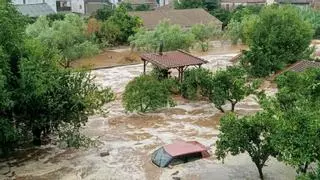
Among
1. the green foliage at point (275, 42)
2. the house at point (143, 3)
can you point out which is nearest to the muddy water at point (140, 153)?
the green foliage at point (275, 42)

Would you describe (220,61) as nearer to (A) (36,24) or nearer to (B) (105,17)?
(A) (36,24)

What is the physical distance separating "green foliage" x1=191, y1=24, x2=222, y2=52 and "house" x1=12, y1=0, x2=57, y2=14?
22.5m

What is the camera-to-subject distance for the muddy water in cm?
1777

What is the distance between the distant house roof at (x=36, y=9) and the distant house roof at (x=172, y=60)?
110ft

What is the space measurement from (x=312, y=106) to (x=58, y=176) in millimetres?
9682

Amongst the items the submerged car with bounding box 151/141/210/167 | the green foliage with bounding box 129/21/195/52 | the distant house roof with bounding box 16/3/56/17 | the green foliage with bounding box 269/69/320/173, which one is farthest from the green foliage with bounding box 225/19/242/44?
the green foliage with bounding box 269/69/320/173

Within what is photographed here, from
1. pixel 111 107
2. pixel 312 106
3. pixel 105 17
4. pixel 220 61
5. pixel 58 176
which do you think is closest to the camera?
pixel 312 106

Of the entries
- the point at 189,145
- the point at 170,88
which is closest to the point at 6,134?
the point at 189,145

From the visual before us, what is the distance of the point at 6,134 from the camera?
1669 centimetres

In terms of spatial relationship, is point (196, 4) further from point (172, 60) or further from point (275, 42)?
point (172, 60)

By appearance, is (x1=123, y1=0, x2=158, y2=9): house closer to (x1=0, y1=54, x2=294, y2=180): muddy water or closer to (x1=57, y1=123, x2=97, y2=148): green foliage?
(x1=0, y1=54, x2=294, y2=180): muddy water

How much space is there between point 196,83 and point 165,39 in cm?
1439

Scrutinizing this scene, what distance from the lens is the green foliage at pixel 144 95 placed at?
25047mm

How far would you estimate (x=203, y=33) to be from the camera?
49.6 m
